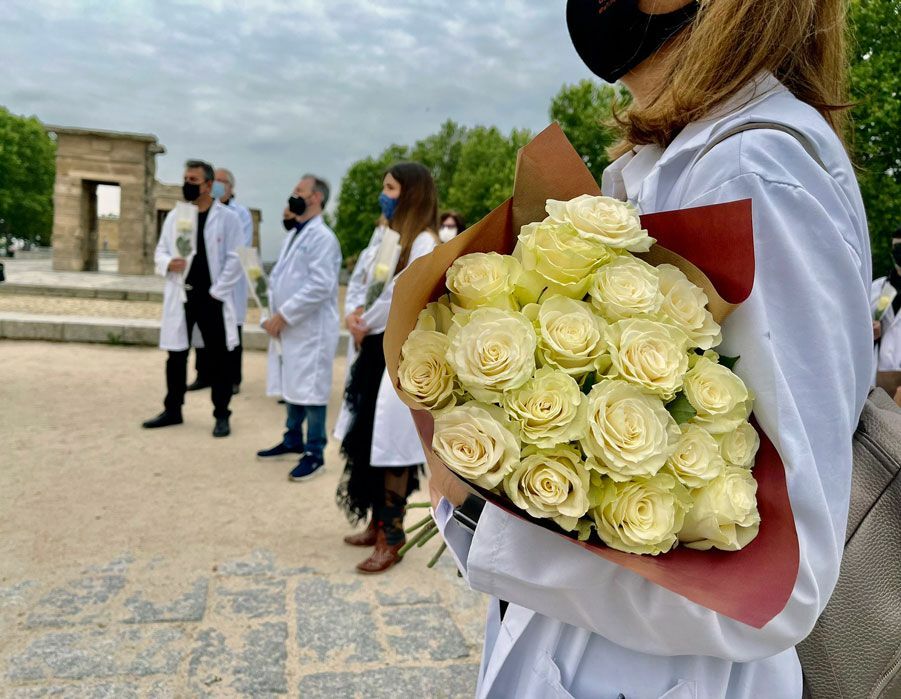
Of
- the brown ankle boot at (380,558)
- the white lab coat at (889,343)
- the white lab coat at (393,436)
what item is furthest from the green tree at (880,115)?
the brown ankle boot at (380,558)

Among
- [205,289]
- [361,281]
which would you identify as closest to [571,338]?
[361,281]

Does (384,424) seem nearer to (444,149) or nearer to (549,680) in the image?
(549,680)

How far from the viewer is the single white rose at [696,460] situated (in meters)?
0.91

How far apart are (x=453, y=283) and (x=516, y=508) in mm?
335

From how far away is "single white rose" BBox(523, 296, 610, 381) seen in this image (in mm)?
924

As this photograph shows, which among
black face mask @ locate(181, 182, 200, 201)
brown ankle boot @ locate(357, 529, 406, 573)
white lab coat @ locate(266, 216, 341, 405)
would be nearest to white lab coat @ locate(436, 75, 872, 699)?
brown ankle boot @ locate(357, 529, 406, 573)

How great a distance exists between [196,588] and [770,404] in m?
3.39

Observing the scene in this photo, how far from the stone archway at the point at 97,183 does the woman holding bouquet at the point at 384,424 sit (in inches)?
749

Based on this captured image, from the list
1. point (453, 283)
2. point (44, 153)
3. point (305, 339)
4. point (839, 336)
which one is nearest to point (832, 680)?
point (839, 336)

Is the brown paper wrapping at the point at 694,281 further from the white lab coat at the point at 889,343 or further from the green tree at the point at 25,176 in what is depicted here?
the green tree at the point at 25,176

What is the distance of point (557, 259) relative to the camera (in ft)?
3.19

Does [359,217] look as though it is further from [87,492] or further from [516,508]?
[516,508]

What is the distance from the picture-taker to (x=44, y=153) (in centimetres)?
4797

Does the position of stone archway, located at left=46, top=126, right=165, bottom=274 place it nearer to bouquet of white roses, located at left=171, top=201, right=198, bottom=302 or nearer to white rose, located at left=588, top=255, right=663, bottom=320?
bouquet of white roses, located at left=171, top=201, right=198, bottom=302
